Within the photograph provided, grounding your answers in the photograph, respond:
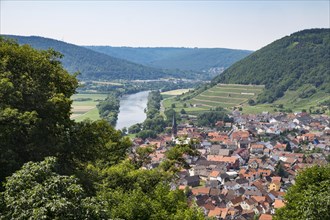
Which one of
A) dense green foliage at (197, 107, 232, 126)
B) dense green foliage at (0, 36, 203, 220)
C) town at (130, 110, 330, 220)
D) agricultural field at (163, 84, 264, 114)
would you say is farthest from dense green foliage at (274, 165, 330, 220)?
agricultural field at (163, 84, 264, 114)

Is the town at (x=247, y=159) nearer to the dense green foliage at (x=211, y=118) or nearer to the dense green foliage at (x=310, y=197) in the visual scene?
the dense green foliage at (x=211, y=118)

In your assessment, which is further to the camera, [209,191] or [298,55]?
[298,55]

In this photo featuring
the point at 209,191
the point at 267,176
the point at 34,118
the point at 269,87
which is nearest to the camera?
the point at 34,118

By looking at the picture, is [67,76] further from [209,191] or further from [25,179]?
[209,191]

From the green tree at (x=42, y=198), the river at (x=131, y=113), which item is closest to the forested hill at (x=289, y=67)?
the river at (x=131, y=113)

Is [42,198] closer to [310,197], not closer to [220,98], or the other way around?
[310,197]

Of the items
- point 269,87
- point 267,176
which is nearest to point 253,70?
point 269,87

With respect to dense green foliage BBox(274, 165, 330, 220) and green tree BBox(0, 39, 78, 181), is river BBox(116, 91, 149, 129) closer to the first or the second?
dense green foliage BBox(274, 165, 330, 220)
